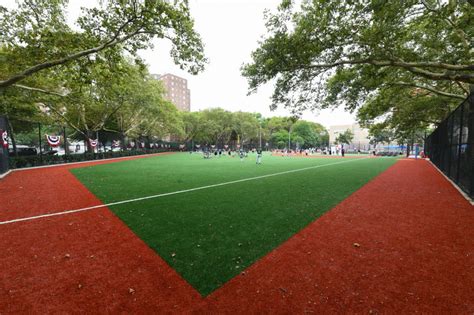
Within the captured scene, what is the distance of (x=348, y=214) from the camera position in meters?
5.84

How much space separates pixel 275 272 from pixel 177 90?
11857 centimetres

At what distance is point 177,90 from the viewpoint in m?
111

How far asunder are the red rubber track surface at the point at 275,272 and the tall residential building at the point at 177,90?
105800mm

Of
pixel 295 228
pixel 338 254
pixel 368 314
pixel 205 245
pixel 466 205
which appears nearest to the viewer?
pixel 368 314

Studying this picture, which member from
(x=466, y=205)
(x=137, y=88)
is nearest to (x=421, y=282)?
(x=466, y=205)

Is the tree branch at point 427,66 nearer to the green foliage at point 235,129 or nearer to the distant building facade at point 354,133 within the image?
the green foliage at point 235,129

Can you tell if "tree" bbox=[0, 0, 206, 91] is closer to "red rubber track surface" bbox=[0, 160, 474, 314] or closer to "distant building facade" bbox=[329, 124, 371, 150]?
"red rubber track surface" bbox=[0, 160, 474, 314]

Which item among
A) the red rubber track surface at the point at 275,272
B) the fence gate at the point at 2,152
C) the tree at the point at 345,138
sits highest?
the tree at the point at 345,138

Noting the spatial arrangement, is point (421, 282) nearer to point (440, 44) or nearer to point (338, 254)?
point (338, 254)

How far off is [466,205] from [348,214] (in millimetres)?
4105

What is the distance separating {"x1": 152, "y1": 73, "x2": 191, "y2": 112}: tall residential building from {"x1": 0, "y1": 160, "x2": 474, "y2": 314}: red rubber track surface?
10580cm

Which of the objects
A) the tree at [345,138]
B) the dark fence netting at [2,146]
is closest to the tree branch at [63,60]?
the dark fence netting at [2,146]

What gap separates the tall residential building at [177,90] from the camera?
106 m

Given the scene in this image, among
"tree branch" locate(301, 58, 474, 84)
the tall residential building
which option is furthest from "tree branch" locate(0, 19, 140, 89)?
the tall residential building
